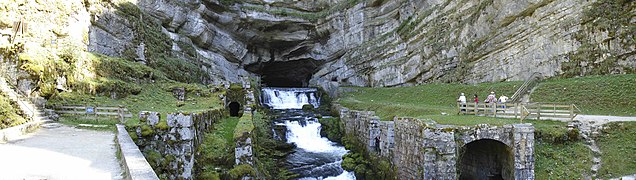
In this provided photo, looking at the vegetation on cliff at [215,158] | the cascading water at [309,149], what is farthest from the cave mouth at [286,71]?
the vegetation on cliff at [215,158]

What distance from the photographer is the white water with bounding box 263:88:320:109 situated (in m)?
35.5

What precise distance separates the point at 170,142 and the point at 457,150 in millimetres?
9645

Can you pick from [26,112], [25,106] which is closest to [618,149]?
[26,112]

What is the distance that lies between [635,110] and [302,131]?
16747 millimetres

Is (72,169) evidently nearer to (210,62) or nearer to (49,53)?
(49,53)

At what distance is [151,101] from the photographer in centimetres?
2177

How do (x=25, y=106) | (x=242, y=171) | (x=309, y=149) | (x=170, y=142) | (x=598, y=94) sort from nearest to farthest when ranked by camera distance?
(x=170, y=142), (x=242, y=171), (x=25, y=106), (x=598, y=94), (x=309, y=149)

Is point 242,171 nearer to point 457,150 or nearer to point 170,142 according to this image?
point 170,142

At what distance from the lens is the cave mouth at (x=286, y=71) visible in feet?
177

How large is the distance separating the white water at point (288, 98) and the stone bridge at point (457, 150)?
822 inches

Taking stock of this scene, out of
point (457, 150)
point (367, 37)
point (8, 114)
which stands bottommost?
point (457, 150)

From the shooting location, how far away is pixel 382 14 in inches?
1679

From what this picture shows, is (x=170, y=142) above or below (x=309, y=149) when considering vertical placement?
above

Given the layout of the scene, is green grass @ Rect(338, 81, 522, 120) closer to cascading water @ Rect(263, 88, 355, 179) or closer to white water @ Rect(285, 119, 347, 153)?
white water @ Rect(285, 119, 347, 153)
